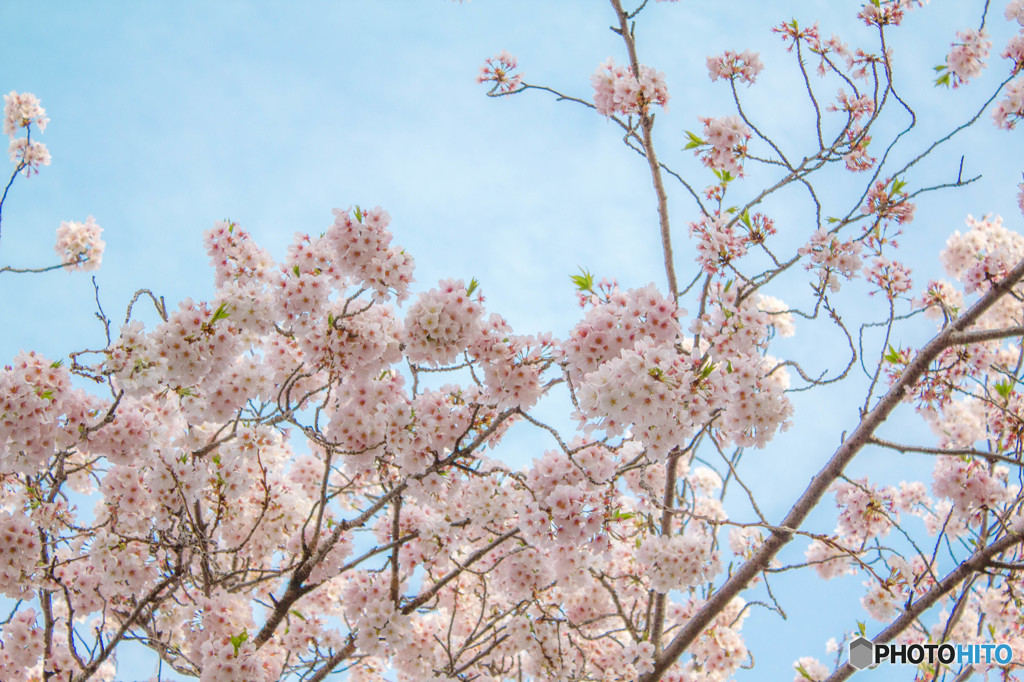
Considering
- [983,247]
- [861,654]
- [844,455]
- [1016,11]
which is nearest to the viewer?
[861,654]

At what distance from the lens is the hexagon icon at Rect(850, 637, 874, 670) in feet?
14.7

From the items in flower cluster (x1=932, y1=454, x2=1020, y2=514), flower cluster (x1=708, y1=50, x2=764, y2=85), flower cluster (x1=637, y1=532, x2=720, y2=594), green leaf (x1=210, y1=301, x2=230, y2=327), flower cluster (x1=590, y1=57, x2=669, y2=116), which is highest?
flower cluster (x1=708, y1=50, x2=764, y2=85)

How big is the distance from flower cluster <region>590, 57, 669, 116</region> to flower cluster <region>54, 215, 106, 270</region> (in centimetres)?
627

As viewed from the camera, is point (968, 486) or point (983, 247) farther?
point (983, 247)

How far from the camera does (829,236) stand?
516cm

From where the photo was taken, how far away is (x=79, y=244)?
309 inches

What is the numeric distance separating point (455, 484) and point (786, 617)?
7.51ft

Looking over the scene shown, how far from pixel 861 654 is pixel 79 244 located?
29.3 feet

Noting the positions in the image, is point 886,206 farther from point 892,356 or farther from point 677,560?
point 677,560

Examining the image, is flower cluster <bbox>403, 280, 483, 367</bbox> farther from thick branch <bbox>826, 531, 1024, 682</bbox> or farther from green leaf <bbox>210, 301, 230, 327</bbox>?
thick branch <bbox>826, 531, 1024, 682</bbox>

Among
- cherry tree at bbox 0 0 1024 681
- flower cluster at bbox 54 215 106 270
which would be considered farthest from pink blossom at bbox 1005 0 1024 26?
flower cluster at bbox 54 215 106 270

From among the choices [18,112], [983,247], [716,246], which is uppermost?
[983,247]

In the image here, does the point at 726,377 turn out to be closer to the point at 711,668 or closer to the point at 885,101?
the point at 885,101

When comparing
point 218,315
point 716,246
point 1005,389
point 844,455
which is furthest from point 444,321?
point 1005,389
